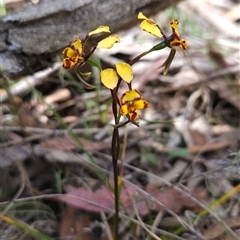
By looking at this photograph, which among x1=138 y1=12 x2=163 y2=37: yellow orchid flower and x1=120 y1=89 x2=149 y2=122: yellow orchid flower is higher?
x1=138 y1=12 x2=163 y2=37: yellow orchid flower

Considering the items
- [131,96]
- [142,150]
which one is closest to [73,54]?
[131,96]

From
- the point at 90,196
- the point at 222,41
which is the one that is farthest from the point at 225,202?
the point at 222,41

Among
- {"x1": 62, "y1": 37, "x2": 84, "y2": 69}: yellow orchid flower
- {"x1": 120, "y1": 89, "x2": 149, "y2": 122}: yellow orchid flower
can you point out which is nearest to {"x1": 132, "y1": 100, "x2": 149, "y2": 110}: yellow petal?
{"x1": 120, "y1": 89, "x2": 149, "y2": 122}: yellow orchid flower

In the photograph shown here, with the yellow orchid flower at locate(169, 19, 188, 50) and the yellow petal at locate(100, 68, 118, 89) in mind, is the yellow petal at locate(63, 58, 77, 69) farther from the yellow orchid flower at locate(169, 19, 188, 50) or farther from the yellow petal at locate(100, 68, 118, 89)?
the yellow orchid flower at locate(169, 19, 188, 50)

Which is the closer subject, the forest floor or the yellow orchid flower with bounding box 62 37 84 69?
the yellow orchid flower with bounding box 62 37 84 69

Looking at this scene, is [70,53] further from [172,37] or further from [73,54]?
[172,37]

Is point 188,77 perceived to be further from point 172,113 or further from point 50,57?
point 50,57

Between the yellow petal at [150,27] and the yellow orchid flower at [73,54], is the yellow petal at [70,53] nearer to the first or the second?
the yellow orchid flower at [73,54]
